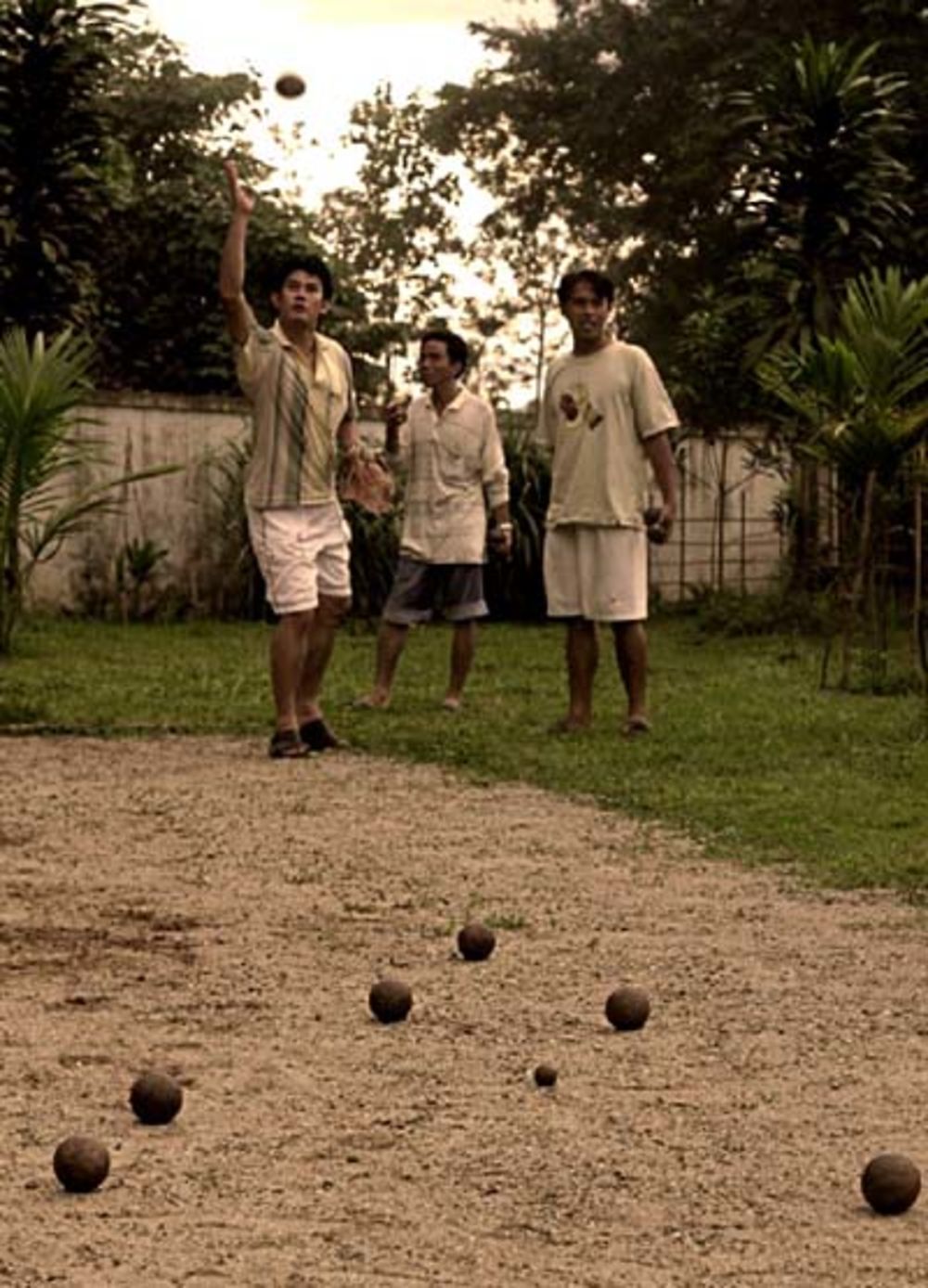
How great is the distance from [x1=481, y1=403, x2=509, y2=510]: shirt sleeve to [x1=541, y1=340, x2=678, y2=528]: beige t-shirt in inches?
39.3

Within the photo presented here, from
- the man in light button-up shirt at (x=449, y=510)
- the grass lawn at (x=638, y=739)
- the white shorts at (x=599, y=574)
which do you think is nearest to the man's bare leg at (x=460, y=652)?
the man in light button-up shirt at (x=449, y=510)

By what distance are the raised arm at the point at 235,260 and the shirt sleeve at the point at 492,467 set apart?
2.25 metres

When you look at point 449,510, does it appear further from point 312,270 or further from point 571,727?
point 312,270

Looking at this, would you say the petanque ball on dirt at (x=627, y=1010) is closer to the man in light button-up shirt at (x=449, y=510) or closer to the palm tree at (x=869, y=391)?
the man in light button-up shirt at (x=449, y=510)

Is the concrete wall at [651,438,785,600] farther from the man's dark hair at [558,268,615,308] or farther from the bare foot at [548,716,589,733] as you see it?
the man's dark hair at [558,268,615,308]

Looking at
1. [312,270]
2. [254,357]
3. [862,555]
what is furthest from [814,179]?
[254,357]

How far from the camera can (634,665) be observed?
11242 mm

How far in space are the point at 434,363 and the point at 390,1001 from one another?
22.4 feet

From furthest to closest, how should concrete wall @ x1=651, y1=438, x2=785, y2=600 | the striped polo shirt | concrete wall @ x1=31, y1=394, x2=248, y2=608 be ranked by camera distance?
1. concrete wall @ x1=651, y1=438, x2=785, y2=600
2. concrete wall @ x1=31, y1=394, x2=248, y2=608
3. the striped polo shirt

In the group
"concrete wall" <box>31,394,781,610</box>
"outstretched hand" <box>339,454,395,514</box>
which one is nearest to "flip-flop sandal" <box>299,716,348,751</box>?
"outstretched hand" <box>339,454,395,514</box>

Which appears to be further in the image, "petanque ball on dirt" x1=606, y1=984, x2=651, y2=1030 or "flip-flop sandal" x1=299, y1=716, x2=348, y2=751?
"flip-flop sandal" x1=299, y1=716, x2=348, y2=751

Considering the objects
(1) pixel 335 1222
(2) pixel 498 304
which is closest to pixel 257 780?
(1) pixel 335 1222

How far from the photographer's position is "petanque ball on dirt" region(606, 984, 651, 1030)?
5477mm

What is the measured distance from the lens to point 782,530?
21.9 metres
